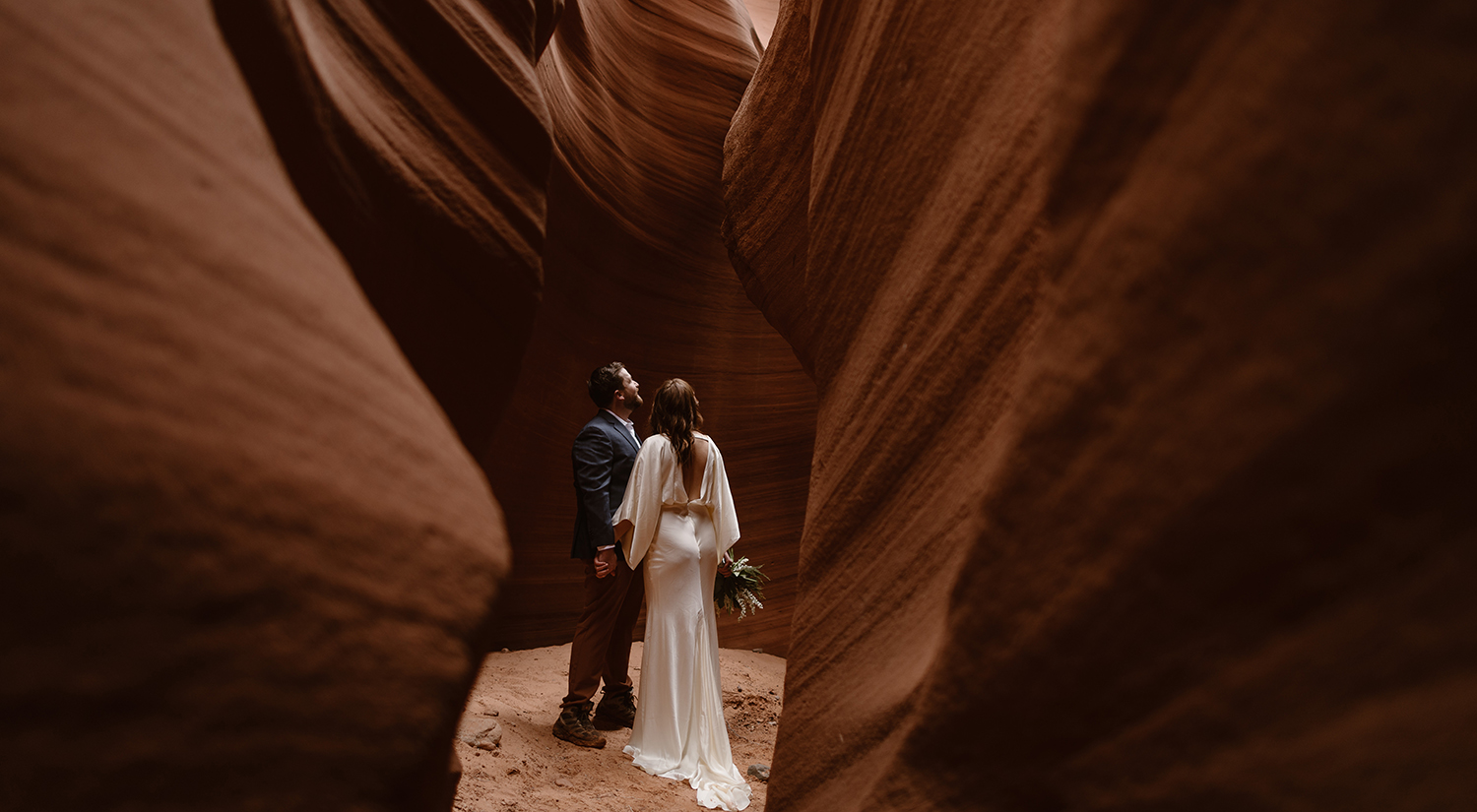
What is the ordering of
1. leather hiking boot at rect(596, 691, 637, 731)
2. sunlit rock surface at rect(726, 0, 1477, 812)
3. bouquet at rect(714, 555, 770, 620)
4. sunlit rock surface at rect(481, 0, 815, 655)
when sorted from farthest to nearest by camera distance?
1. sunlit rock surface at rect(481, 0, 815, 655)
2. bouquet at rect(714, 555, 770, 620)
3. leather hiking boot at rect(596, 691, 637, 731)
4. sunlit rock surface at rect(726, 0, 1477, 812)

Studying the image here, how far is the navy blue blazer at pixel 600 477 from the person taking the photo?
4.12 m

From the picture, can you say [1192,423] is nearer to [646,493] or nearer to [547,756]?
[646,493]

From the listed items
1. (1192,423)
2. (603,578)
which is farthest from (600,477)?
(1192,423)

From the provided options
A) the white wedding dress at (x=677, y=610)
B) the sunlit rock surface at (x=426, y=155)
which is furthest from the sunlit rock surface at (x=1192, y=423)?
the white wedding dress at (x=677, y=610)

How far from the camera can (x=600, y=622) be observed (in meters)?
4.12

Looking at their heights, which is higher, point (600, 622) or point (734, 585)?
point (734, 585)

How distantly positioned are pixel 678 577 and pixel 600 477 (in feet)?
2.04

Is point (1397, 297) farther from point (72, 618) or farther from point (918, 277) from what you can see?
point (72, 618)

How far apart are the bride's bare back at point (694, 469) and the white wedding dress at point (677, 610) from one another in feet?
0.06

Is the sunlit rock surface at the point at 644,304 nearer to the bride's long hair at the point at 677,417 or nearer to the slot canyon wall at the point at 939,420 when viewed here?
the bride's long hair at the point at 677,417

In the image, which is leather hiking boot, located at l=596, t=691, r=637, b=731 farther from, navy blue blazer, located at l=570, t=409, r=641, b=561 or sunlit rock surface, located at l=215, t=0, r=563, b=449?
sunlit rock surface, located at l=215, t=0, r=563, b=449

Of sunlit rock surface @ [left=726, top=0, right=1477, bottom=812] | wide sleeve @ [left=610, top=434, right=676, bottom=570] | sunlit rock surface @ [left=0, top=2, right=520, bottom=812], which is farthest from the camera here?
wide sleeve @ [left=610, top=434, right=676, bottom=570]

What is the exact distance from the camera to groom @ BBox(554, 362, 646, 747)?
4.02 m

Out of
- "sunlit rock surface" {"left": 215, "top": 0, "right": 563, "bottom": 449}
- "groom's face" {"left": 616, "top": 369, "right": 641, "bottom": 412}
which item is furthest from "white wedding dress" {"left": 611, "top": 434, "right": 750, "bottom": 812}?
"sunlit rock surface" {"left": 215, "top": 0, "right": 563, "bottom": 449}
